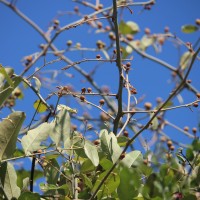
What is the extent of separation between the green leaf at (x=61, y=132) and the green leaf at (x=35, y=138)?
0.7 inches

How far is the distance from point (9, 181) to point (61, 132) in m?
0.19

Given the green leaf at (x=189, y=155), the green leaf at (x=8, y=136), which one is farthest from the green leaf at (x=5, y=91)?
the green leaf at (x=189, y=155)

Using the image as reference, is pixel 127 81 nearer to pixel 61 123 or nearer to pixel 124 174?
pixel 61 123

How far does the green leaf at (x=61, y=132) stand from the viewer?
50.0 inches

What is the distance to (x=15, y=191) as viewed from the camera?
1169mm

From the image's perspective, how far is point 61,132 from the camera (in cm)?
128

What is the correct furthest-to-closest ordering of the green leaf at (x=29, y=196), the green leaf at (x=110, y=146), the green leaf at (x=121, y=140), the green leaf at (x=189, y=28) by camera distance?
the green leaf at (x=189, y=28) < the green leaf at (x=121, y=140) < the green leaf at (x=110, y=146) < the green leaf at (x=29, y=196)

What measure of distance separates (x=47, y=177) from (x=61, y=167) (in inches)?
→ 1.7

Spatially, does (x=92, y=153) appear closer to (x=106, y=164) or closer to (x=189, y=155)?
(x=106, y=164)

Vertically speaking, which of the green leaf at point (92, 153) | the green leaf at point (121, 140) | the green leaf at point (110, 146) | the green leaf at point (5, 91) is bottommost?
the green leaf at point (92, 153)

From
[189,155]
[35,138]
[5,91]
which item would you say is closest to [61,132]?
[35,138]

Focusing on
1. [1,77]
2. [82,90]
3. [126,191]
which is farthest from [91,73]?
[126,191]

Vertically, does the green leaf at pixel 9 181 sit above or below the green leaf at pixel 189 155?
below

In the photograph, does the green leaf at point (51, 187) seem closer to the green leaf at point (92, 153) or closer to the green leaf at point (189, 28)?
the green leaf at point (92, 153)
